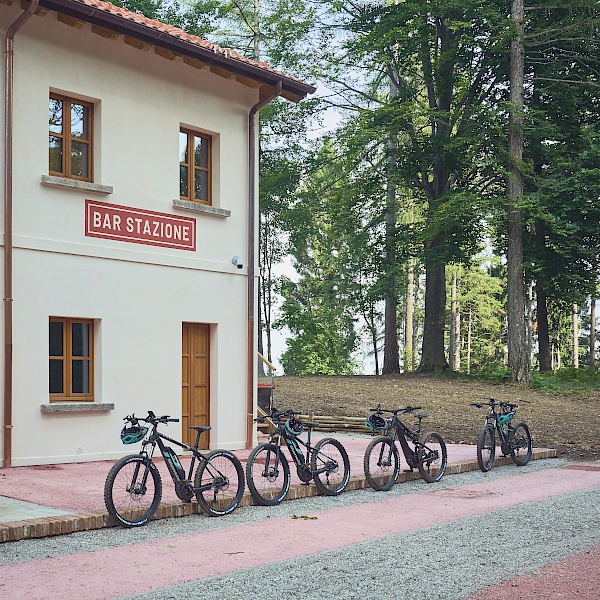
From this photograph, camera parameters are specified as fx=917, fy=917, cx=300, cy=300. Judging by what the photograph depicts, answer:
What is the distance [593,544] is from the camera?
27.6 feet

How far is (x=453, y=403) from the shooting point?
78.1 ft

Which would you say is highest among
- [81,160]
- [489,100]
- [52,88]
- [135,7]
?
[135,7]

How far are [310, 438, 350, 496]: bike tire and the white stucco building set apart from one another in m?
3.67

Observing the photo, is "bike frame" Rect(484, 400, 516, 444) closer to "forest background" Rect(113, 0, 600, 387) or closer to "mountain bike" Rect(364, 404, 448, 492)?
"mountain bike" Rect(364, 404, 448, 492)

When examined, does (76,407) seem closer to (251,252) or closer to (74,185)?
(74,185)

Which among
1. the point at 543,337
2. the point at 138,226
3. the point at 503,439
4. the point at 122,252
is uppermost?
the point at 138,226

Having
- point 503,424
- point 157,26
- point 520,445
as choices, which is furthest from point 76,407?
point 520,445

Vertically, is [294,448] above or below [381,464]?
above

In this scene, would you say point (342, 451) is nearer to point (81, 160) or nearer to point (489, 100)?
point (81, 160)

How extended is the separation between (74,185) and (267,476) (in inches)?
209

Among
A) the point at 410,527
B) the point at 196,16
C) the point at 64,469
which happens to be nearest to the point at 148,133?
the point at 64,469

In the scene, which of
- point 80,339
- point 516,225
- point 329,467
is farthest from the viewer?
point 516,225

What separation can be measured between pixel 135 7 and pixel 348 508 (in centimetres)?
2492

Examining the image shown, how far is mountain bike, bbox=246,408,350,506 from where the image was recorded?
35.1 ft
